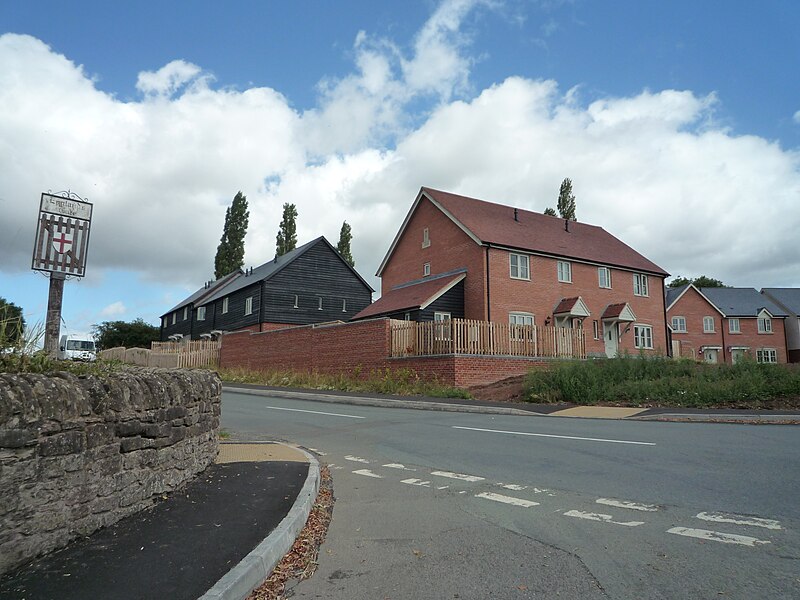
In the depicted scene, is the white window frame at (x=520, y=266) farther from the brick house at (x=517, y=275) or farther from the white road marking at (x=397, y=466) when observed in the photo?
the white road marking at (x=397, y=466)

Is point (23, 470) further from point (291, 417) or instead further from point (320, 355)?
point (320, 355)

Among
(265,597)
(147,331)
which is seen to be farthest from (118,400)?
(147,331)

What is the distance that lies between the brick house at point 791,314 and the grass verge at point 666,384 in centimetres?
4764

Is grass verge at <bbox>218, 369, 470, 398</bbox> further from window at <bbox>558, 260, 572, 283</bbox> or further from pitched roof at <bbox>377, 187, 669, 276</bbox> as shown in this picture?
window at <bbox>558, 260, 572, 283</bbox>

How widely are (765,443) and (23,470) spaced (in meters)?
10.6

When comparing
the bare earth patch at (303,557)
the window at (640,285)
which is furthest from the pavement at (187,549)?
the window at (640,285)

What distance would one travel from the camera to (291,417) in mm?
15781

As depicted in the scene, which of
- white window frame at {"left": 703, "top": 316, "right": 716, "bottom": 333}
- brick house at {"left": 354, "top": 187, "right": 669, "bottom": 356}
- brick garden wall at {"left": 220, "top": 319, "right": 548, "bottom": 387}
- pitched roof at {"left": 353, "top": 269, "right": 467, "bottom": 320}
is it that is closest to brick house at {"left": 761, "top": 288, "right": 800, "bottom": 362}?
white window frame at {"left": 703, "top": 316, "right": 716, "bottom": 333}

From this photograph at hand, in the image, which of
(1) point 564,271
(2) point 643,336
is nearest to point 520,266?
(1) point 564,271

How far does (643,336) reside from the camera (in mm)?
37375

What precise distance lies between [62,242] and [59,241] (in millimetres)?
41

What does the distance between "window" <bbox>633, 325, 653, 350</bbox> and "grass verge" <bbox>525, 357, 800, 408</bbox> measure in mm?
15092

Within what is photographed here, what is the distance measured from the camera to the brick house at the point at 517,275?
31.0 metres

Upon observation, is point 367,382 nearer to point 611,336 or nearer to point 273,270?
point 611,336
